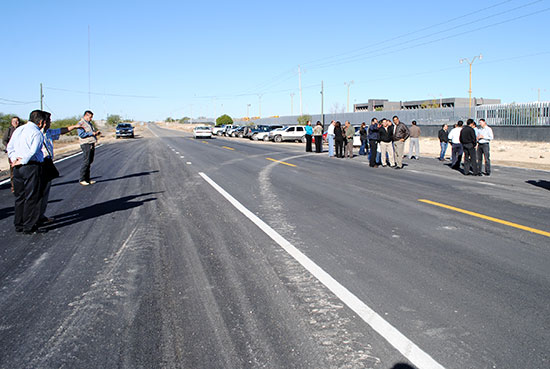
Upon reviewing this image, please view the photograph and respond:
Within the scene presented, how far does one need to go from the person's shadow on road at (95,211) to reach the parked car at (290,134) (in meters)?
35.1

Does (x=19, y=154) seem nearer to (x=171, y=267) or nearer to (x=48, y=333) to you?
(x=171, y=267)

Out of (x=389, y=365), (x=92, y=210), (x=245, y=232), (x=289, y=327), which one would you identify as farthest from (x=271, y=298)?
(x=92, y=210)

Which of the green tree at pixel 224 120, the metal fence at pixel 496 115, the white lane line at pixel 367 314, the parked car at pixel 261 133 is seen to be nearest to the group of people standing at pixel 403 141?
the white lane line at pixel 367 314

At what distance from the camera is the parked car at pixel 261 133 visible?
47.3 metres

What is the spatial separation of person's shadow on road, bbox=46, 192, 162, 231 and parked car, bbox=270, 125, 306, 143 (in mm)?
35068

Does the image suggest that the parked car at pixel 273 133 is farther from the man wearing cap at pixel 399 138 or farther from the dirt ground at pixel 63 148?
the man wearing cap at pixel 399 138

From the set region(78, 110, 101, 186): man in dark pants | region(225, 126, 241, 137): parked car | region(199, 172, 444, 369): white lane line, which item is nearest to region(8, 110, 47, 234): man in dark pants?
region(199, 172, 444, 369): white lane line

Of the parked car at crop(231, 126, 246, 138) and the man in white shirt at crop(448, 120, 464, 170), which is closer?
the man in white shirt at crop(448, 120, 464, 170)

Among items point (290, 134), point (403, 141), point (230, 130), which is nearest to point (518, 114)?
point (290, 134)

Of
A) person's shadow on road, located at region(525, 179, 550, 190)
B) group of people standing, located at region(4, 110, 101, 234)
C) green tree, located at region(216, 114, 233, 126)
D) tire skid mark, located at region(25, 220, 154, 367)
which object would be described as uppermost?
green tree, located at region(216, 114, 233, 126)

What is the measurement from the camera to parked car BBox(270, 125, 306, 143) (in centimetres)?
4481

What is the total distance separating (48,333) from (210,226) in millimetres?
3764

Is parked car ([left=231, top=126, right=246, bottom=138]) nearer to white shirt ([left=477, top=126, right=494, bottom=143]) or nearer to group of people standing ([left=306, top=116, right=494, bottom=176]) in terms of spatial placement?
group of people standing ([left=306, top=116, right=494, bottom=176])

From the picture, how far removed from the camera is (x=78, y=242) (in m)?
6.50
